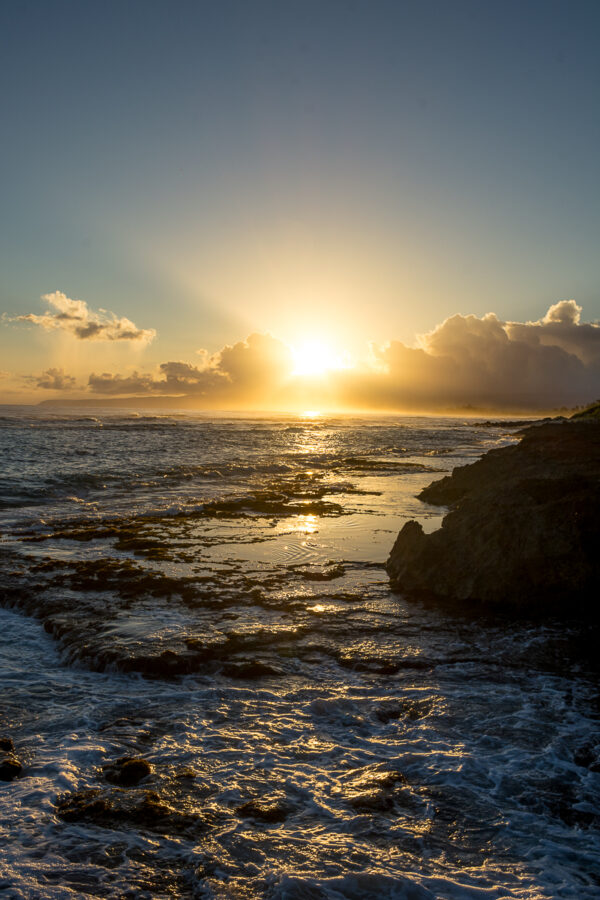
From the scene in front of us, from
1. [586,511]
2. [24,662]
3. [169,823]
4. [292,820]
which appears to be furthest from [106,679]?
[586,511]

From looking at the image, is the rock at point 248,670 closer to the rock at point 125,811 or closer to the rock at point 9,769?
the rock at point 125,811

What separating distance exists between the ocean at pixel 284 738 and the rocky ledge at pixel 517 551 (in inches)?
20.3

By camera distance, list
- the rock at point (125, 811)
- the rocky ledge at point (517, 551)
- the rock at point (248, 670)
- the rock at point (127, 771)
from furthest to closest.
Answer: the rocky ledge at point (517, 551)
the rock at point (248, 670)
the rock at point (127, 771)
the rock at point (125, 811)

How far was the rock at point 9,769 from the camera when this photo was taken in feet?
13.6

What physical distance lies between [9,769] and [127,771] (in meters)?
0.91

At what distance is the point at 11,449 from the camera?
35.3m

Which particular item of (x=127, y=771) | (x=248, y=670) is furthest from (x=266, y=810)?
(x=248, y=670)

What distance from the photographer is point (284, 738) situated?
4.70m

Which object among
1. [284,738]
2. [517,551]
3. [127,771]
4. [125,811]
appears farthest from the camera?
[517,551]

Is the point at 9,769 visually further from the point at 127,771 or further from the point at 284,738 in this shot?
the point at 284,738

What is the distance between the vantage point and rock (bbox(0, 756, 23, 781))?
413cm

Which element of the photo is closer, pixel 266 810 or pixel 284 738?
pixel 266 810

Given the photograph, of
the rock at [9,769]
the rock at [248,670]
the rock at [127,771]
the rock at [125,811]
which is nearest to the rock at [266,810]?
the rock at [125,811]

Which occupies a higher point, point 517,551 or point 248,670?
point 517,551
